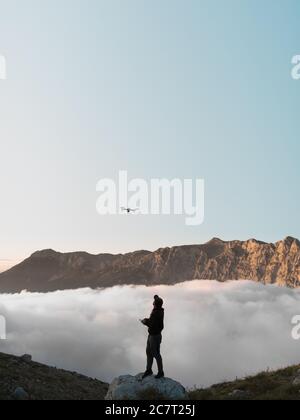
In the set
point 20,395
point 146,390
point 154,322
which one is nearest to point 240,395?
point 146,390

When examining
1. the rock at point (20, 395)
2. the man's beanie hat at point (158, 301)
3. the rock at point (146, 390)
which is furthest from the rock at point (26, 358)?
the man's beanie hat at point (158, 301)

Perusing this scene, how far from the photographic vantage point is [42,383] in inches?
1291

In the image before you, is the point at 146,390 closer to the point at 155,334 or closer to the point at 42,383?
the point at 155,334

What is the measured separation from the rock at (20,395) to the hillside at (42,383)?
0.36 ft

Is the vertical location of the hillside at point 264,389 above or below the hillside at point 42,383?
above

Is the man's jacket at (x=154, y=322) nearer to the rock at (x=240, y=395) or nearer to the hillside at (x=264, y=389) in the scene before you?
the hillside at (x=264, y=389)

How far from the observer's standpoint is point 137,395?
20.4 meters

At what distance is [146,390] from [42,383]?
48.7 ft

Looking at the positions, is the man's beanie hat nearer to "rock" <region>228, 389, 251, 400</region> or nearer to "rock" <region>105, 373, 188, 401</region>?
"rock" <region>105, 373, 188, 401</region>

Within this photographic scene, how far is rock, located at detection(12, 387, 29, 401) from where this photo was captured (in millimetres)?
27016

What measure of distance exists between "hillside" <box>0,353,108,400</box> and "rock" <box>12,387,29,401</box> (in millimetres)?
111

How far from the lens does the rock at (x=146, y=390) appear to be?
20203 millimetres
